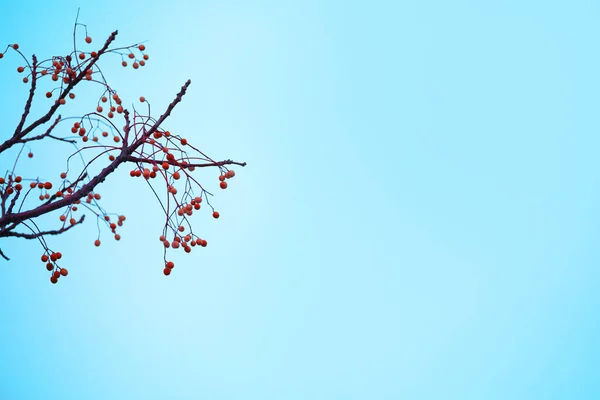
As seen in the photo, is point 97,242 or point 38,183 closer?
point 38,183

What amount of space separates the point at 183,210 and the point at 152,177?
18 centimetres

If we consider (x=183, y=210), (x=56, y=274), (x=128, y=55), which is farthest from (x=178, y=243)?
(x=128, y=55)

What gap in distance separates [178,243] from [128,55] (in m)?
1.07

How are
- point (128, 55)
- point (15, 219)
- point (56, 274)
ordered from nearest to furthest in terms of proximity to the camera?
1. point (15, 219)
2. point (56, 274)
3. point (128, 55)

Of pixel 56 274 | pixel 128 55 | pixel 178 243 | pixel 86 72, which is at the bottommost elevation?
pixel 56 274

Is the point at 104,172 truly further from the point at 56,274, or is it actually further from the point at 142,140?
the point at 56,274

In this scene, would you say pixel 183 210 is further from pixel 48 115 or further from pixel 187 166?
pixel 48 115

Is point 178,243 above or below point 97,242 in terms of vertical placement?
below

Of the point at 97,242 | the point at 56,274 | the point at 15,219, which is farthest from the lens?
the point at 97,242

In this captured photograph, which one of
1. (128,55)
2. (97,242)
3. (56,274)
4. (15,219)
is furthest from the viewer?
(128,55)

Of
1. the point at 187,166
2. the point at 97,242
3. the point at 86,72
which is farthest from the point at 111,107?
the point at 187,166

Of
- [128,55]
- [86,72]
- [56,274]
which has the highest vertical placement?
[128,55]

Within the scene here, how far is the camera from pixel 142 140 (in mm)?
1618

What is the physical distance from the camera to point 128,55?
93.7 inches
